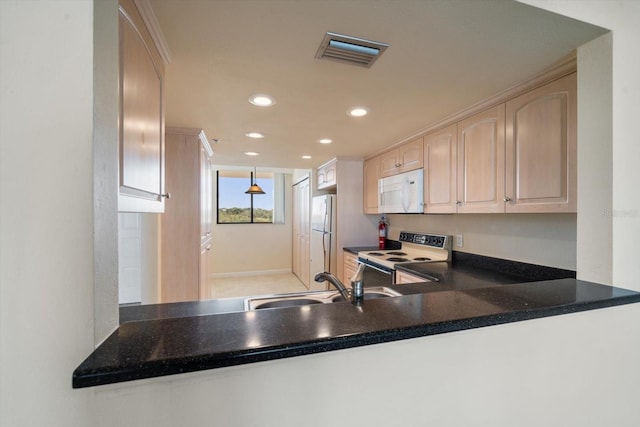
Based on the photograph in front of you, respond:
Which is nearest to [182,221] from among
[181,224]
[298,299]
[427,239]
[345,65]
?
[181,224]

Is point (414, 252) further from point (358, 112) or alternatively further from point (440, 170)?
point (358, 112)

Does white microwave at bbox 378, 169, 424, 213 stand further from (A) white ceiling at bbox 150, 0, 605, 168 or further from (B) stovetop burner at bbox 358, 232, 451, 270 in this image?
(A) white ceiling at bbox 150, 0, 605, 168

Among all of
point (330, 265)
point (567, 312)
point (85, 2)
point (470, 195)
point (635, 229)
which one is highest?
point (85, 2)

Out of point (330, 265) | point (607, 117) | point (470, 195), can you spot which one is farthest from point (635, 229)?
point (330, 265)

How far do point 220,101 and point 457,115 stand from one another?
1750 mm

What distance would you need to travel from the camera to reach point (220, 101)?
1.79m

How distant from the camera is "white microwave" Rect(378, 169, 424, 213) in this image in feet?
8.16

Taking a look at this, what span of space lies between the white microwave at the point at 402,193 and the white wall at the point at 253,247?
326cm

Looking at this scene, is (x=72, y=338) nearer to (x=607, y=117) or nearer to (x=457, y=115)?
(x=607, y=117)

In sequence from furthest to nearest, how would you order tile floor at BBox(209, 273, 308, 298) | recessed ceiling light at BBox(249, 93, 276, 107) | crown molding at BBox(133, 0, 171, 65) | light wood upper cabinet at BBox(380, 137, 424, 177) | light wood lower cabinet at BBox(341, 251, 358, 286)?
tile floor at BBox(209, 273, 308, 298) < light wood lower cabinet at BBox(341, 251, 358, 286) < light wood upper cabinet at BBox(380, 137, 424, 177) < recessed ceiling light at BBox(249, 93, 276, 107) < crown molding at BBox(133, 0, 171, 65)

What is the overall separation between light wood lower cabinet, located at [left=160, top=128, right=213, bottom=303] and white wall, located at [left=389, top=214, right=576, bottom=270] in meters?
2.42

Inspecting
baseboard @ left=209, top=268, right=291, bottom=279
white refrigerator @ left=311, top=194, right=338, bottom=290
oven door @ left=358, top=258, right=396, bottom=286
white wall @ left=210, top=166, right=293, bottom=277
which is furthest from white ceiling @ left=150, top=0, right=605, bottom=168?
baseboard @ left=209, top=268, right=291, bottom=279

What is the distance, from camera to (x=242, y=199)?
19.0 ft

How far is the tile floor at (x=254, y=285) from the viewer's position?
15.0 ft
